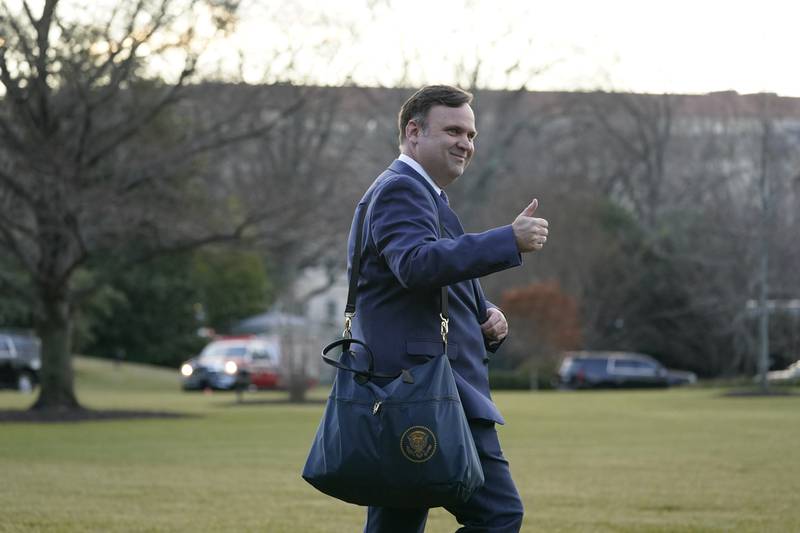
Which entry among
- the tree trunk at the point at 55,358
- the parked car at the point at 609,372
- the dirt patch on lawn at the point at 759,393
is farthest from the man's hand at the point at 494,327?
the parked car at the point at 609,372

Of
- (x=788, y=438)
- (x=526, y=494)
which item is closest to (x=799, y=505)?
(x=526, y=494)

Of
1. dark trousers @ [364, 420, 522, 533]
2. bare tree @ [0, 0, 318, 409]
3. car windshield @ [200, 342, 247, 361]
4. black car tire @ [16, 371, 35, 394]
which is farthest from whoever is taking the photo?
car windshield @ [200, 342, 247, 361]

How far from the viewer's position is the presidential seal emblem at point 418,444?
4.40 meters

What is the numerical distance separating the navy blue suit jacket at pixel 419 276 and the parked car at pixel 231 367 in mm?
38820

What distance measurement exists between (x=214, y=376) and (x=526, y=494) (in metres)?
33.7

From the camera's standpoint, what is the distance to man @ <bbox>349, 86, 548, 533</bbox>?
452 centimetres

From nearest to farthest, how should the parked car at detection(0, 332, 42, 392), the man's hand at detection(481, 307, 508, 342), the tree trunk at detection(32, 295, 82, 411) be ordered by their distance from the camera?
the man's hand at detection(481, 307, 508, 342)
the tree trunk at detection(32, 295, 82, 411)
the parked car at detection(0, 332, 42, 392)

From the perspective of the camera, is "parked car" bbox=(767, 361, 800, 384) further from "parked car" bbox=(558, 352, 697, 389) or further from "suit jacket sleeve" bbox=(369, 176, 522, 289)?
"suit jacket sleeve" bbox=(369, 176, 522, 289)

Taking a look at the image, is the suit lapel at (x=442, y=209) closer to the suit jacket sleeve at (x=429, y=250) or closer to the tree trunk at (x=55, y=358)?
the suit jacket sleeve at (x=429, y=250)

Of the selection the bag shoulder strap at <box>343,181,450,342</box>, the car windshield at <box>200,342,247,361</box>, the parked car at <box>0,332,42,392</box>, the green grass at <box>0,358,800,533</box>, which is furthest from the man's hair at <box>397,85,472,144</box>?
the car windshield at <box>200,342,247,361</box>

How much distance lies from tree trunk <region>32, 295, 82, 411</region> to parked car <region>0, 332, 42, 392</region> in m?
17.9

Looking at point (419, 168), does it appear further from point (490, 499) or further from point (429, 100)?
point (490, 499)

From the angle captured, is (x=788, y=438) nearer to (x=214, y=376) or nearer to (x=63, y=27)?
(x=63, y=27)

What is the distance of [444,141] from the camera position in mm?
4844
